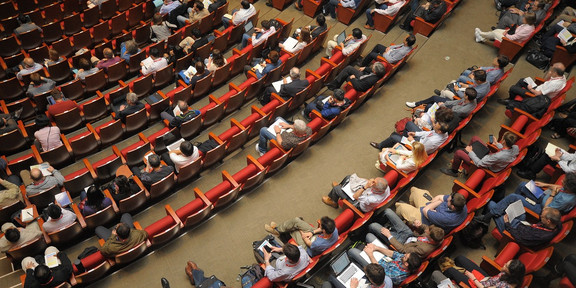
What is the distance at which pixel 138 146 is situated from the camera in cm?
477

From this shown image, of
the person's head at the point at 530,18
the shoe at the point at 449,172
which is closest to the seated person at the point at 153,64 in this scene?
the shoe at the point at 449,172

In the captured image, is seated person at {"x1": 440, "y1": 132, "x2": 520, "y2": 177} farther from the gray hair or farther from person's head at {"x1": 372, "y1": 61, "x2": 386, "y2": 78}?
the gray hair

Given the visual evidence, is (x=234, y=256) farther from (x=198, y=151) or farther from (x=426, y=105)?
(x=426, y=105)

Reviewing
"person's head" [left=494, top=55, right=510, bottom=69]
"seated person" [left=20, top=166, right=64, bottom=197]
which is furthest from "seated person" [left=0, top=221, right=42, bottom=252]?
"person's head" [left=494, top=55, right=510, bottom=69]

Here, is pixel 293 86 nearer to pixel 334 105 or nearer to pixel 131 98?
pixel 334 105

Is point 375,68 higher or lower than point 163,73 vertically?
lower

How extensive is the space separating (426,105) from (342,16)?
2.21 metres

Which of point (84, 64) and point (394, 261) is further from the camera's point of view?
point (84, 64)

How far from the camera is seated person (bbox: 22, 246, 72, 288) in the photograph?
3673mm

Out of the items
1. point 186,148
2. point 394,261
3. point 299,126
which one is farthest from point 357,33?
point 394,261

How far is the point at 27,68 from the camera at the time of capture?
5.55 metres

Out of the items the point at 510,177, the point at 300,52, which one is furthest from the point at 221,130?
the point at 510,177

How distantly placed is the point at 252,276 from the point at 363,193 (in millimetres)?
1279

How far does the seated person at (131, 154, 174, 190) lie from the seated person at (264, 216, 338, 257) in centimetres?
124
